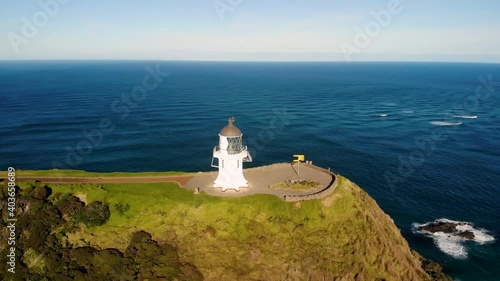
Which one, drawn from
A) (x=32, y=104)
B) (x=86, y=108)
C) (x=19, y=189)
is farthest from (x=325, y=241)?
(x=32, y=104)

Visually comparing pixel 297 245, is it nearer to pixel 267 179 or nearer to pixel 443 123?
pixel 267 179

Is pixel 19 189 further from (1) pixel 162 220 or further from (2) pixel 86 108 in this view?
(2) pixel 86 108

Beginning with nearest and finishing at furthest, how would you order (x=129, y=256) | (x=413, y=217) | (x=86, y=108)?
(x=129, y=256), (x=413, y=217), (x=86, y=108)

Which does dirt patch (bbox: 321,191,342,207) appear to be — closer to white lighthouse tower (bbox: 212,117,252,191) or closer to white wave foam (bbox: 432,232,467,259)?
white lighthouse tower (bbox: 212,117,252,191)

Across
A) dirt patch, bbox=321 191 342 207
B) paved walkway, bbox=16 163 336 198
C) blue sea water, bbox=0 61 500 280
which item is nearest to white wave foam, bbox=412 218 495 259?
blue sea water, bbox=0 61 500 280

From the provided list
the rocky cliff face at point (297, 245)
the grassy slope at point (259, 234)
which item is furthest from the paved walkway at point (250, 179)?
the rocky cliff face at point (297, 245)

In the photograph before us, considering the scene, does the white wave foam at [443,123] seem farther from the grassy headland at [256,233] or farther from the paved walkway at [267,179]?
the grassy headland at [256,233]
